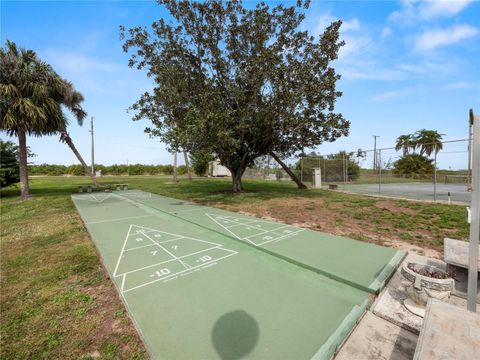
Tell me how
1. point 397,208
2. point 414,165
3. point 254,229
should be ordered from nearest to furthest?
point 254,229, point 397,208, point 414,165

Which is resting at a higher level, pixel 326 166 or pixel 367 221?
pixel 326 166

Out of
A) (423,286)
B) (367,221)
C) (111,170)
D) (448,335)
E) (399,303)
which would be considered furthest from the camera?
(111,170)

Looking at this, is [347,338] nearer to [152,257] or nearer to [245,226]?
[152,257]

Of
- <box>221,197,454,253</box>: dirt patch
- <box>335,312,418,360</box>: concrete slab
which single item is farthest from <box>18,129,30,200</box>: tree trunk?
<box>335,312,418,360</box>: concrete slab

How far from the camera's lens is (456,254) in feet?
9.98

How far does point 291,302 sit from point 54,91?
15.8 meters

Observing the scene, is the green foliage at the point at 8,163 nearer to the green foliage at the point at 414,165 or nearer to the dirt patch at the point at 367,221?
the dirt patch at the point at 367,221

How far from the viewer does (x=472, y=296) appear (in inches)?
85.7

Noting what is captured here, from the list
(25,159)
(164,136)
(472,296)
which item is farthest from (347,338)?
(25,159)

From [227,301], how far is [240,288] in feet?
1.04

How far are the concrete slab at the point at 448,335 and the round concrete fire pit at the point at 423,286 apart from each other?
540mm

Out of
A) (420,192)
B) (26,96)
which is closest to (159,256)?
(26,96)

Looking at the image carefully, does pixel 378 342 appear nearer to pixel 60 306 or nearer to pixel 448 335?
pixel 448 335

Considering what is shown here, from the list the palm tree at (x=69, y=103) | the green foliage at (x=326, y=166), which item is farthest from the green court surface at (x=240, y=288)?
the green foliage at (x=326, y=166)
